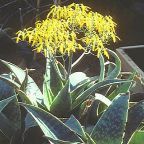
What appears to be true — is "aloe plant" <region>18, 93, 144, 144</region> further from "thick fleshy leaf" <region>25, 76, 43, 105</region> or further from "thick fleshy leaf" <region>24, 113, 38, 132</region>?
"thick fleshy leaf" <region>25, 76, 43, 105</region>

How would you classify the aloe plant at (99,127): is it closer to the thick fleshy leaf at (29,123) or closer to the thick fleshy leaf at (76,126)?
the thick fleshy leaf at (76,126)

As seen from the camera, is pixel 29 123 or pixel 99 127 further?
pixel 29 123

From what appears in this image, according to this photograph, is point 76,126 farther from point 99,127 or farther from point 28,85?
point 28,85

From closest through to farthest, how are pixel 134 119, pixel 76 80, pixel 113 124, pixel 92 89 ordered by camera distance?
pixel 113 124 < pixel 134 119 < pixel 92 89 < pixel 76 80

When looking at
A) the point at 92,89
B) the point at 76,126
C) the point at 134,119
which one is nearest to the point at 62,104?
the point at 92,89

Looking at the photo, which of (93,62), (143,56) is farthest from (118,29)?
(143,56)
